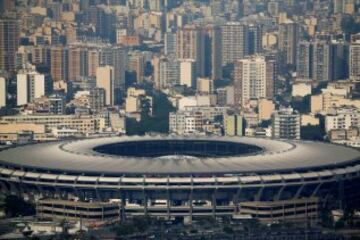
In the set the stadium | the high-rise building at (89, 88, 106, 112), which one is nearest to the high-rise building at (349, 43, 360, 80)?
the high-rise building at (89, 88, 106, 112)

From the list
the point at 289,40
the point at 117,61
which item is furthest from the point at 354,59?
the point at 117,61

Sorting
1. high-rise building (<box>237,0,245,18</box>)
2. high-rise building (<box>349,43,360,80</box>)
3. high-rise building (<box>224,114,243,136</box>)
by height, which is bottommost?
high-rise building (<box>224,114,243,136</box>)

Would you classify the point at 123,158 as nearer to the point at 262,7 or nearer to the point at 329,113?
the point at 329,113

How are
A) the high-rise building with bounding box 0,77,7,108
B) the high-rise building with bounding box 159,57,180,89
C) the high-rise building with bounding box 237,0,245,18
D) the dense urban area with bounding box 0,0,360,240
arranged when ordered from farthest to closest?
the high-rise building with bounding box 237,0,245,18
the high-rise building with bounding box 159,57,180,89
the high-rise building with bounding box 0,77,7,108
the dense urban area with bounding box 0,0,360,240

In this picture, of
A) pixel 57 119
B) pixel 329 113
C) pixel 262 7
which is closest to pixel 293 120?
pixel 329 113

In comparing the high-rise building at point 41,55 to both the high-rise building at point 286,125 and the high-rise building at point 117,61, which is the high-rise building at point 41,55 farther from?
the high-rise building at point 286,125

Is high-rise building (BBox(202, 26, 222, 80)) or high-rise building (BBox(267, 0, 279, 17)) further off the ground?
high-rise building (BBox(267, 0, 279, 17))

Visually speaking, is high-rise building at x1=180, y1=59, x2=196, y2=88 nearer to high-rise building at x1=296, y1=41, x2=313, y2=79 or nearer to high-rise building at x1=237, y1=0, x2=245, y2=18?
high-rise building at x1=296, y1=41, x2=313, y2=79

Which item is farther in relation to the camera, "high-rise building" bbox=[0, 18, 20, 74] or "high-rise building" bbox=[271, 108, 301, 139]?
"high-rise building" bbox=[0, 18, 20, 74]

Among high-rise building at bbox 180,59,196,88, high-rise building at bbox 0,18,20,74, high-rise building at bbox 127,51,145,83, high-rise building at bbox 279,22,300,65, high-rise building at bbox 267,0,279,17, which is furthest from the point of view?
high-rise building at bbox 267,0,279,17
